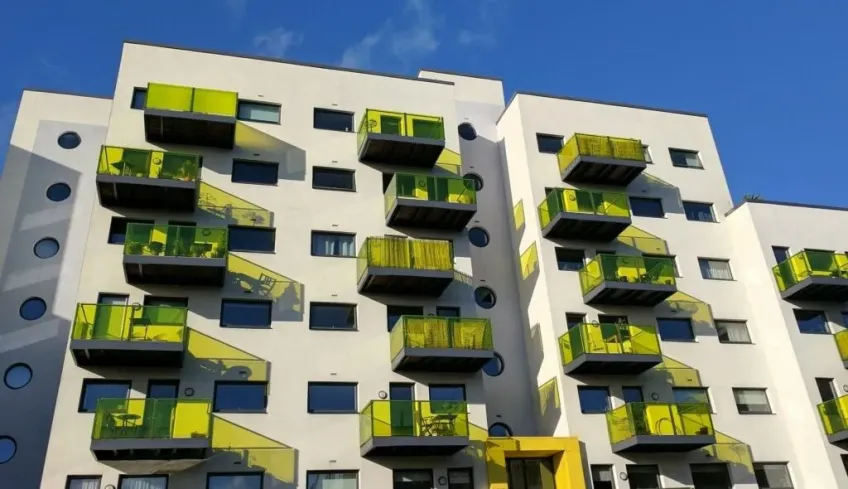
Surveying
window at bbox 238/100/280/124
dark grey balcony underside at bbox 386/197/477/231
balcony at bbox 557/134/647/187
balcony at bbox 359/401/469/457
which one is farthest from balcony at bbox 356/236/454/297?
balcony at bbox 557/134/647/187

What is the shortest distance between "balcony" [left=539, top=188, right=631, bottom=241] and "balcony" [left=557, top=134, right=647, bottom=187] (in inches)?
57.4

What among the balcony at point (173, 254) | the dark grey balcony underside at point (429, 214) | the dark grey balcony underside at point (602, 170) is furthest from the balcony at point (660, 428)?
the balcony at point (173, 254)

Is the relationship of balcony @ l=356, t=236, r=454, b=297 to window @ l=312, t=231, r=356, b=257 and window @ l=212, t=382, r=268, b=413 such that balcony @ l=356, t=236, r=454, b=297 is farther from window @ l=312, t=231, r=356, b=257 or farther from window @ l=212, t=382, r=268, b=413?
window @ l=212, t=382, r=268, b=413

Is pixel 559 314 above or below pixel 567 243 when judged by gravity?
below

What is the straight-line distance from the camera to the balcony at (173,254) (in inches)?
797

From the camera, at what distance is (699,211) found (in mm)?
28719

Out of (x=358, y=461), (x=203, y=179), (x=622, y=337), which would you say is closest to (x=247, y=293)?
(x=203, y=179)

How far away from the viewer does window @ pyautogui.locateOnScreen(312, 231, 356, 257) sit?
76.7 ft

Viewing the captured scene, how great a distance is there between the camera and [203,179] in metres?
23.4

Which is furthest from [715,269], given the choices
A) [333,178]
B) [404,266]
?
[333,178]

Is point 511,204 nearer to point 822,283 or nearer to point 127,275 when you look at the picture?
point 822,283

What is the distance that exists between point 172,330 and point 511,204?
13938mm

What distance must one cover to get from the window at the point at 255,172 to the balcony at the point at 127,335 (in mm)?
5781

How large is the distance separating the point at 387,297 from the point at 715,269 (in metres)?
13.0
